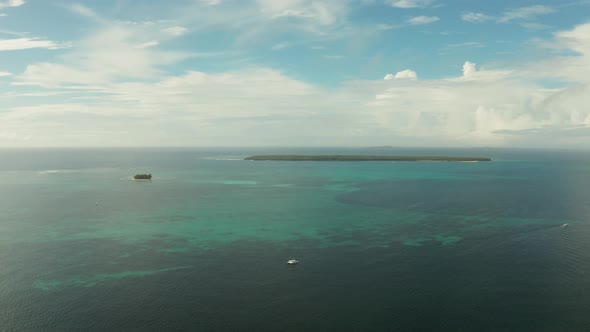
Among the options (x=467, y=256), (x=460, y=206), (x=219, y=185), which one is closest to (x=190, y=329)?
(x=467, y=256)

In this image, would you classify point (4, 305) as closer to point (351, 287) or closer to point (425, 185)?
point (351, 287)

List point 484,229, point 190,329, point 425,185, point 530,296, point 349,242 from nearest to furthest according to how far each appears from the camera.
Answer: point 190,329 → point 530,296 → point 349,242 → point 484,229 → point 425,185

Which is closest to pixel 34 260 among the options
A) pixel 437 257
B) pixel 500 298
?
pixel 437 257

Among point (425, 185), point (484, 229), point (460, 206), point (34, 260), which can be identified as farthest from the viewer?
point (425, 185)

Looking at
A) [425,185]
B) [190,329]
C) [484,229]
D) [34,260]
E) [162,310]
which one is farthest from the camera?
[425,185]

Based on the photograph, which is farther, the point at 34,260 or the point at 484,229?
the point at 484,229

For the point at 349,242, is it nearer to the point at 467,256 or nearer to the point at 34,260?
the point at 467,256
